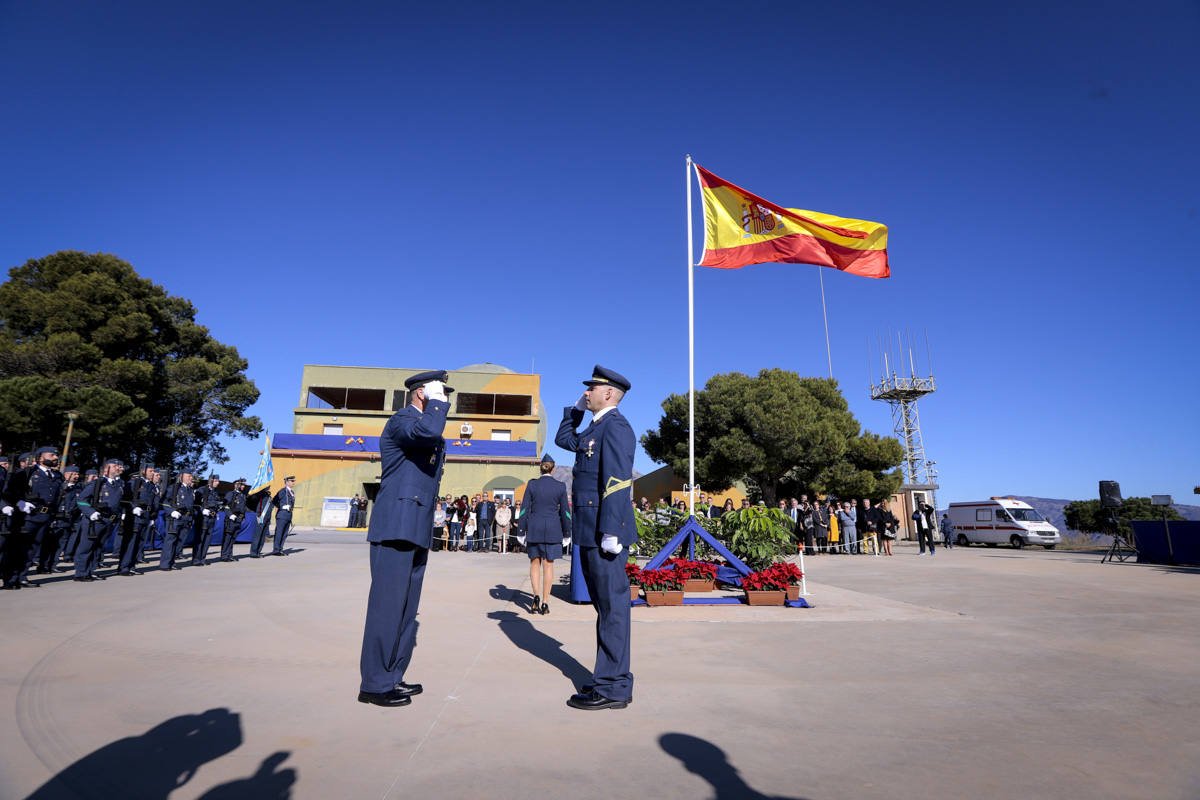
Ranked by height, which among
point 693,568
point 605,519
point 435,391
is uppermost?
point 435,391

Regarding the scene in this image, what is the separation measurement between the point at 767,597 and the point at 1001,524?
26650 mm

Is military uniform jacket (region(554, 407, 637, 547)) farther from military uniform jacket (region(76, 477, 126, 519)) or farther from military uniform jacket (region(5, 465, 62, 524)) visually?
military uniform jacket (region(76, 477, 126, 519))

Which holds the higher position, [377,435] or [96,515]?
[377,435]

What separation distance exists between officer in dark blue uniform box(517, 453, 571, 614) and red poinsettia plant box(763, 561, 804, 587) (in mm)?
2809

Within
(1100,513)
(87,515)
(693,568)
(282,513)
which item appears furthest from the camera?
(1100,513)

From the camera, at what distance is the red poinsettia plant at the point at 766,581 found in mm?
7148

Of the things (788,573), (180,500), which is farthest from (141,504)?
(788,573)

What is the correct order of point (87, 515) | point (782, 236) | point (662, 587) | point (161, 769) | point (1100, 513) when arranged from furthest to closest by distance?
point (1100, 513), point (782, 236), point (87, 515), point (662, 587), point (161, 769)

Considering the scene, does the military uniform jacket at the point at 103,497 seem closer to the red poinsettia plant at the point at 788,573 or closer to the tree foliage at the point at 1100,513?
the red poinsettia plant at the point at 788,573

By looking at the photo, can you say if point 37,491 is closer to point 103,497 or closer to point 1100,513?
point 103,497

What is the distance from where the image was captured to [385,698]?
10.5 feet

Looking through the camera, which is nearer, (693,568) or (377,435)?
(693,568)

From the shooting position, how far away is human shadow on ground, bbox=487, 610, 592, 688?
157 inches

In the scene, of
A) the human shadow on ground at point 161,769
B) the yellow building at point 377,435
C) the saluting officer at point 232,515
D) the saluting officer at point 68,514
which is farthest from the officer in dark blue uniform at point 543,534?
the yellow building at point 377,435
